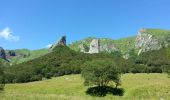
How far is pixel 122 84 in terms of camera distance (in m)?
109

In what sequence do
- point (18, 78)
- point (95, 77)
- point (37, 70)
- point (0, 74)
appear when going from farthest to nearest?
1. point (37, 70)
2. point (18, 78)
3. point (95, 77)
4. point (0, 74)

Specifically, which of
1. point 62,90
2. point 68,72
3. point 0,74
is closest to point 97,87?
point 62,90

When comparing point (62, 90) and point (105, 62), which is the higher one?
point (105, 62)

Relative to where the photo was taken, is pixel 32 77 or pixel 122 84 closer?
pixel 122 84

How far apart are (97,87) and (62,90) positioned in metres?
11.6

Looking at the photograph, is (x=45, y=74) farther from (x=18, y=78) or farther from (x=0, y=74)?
(x=0, y=74)

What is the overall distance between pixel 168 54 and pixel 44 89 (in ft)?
187

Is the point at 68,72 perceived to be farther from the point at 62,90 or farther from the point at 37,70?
the point at 62,90

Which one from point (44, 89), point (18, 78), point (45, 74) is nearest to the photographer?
point (44, 89)

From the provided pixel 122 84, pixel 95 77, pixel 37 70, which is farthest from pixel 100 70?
pixel 37 70

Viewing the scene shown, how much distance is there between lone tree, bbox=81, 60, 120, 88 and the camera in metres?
102

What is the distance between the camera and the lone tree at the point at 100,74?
10167 centimetres

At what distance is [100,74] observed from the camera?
Answer: 102 m

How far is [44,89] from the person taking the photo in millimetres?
108188
